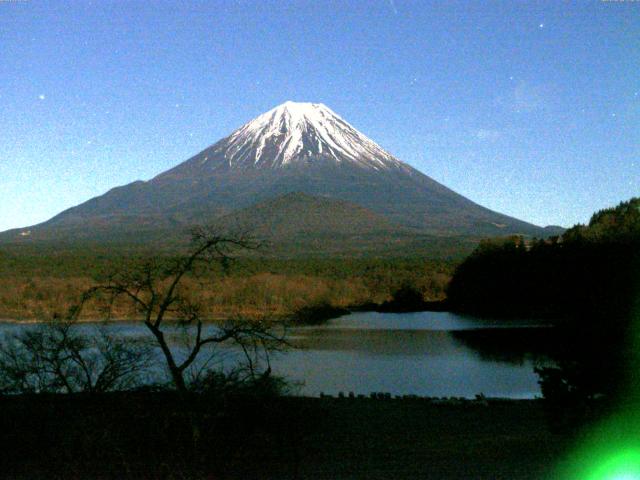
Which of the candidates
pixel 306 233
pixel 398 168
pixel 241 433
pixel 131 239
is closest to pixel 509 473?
pixel 241 433

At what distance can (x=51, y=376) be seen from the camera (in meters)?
8.27

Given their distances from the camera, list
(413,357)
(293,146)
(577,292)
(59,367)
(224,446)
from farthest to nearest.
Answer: (293,146) → (413,357) → (577,292) → (59,367) → (224,446)

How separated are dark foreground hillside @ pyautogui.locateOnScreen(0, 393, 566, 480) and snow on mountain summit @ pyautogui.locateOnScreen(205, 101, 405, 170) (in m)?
92.2

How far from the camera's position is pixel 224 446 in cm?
577

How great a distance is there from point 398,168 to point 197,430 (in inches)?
3861

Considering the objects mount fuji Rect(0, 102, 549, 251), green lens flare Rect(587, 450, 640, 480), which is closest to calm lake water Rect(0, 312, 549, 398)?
green lens flare Rect(587, 450, 640, 480)

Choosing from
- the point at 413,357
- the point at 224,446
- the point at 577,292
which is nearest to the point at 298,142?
the point at 413,357

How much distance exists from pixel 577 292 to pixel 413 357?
416 inches

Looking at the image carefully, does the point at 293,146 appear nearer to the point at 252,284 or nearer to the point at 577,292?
the point at 252,284

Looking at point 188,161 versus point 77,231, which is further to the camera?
point 188,161

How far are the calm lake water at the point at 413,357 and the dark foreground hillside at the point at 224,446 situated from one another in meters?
2.20

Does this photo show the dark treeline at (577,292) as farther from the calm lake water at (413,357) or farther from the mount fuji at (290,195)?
the mount fuji at (290,195)

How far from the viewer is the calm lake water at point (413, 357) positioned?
47.7ft

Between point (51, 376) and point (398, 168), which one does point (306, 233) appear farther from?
point (51, 376)
